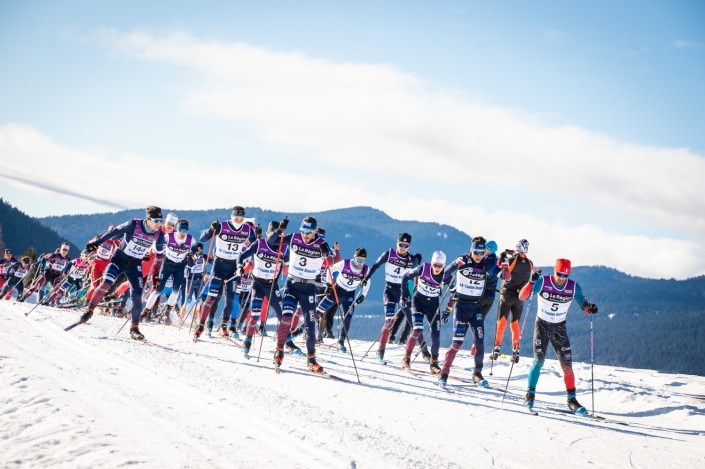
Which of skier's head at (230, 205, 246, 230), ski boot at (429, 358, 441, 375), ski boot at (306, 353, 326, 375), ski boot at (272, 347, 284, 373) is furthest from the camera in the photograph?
skier's head at (230, 205, 246, 230)

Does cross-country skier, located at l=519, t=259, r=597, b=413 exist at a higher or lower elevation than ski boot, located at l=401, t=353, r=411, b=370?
higher

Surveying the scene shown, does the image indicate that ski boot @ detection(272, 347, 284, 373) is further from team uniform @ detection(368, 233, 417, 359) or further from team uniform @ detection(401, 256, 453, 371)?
team uniform @ detection(368, 233, 417, 359)

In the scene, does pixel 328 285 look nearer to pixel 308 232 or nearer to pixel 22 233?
pixel 308 232

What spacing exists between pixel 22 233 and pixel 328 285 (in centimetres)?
14287

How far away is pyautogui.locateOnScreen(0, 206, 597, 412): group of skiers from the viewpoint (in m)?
9.84

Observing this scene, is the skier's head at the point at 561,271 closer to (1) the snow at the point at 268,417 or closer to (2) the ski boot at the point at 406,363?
(1) the snow at the point at 268,417

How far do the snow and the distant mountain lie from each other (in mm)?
133265

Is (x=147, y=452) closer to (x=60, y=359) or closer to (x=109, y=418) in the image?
(x=109, y=418)

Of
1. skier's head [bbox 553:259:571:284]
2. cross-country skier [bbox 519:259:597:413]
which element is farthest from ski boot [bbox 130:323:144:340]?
skier's head [bbox 553:259:571:284]

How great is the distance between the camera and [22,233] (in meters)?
132

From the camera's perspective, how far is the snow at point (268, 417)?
14.9 feet

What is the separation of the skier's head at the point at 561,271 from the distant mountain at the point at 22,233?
135 meters

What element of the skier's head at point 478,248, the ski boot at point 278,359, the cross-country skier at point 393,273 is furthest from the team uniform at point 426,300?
the ski boot at point 278,359

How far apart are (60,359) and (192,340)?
16.0ft
